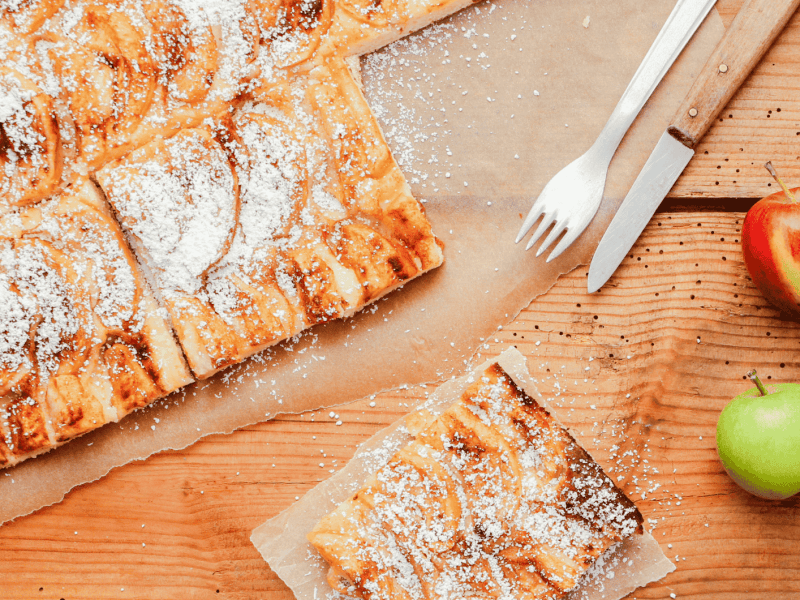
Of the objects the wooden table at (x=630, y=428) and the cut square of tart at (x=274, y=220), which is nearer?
the cut square of tart at (x=274, y=220)

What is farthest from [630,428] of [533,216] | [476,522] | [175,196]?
[175,196]

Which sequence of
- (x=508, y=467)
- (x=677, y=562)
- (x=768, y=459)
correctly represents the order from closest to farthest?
(x=768, y=459) < (x=508, y=467) < (x=677, y=562)

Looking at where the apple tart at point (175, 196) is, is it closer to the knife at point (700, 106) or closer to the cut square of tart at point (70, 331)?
the cut square of tart at point (70, 331)

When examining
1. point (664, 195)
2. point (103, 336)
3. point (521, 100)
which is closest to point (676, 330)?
point (664, 195)

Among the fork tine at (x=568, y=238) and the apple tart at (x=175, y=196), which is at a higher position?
the apple tart at (x=175, y=196)

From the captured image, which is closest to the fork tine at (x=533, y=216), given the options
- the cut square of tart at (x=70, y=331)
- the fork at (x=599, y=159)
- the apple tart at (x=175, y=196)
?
the fork at (x=599, y=159)

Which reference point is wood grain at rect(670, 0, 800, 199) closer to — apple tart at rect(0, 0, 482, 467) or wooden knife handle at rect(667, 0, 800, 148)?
wooden knife handle at rect(667, 0, 800, 148)

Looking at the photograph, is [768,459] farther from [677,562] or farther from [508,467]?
[508,467]
